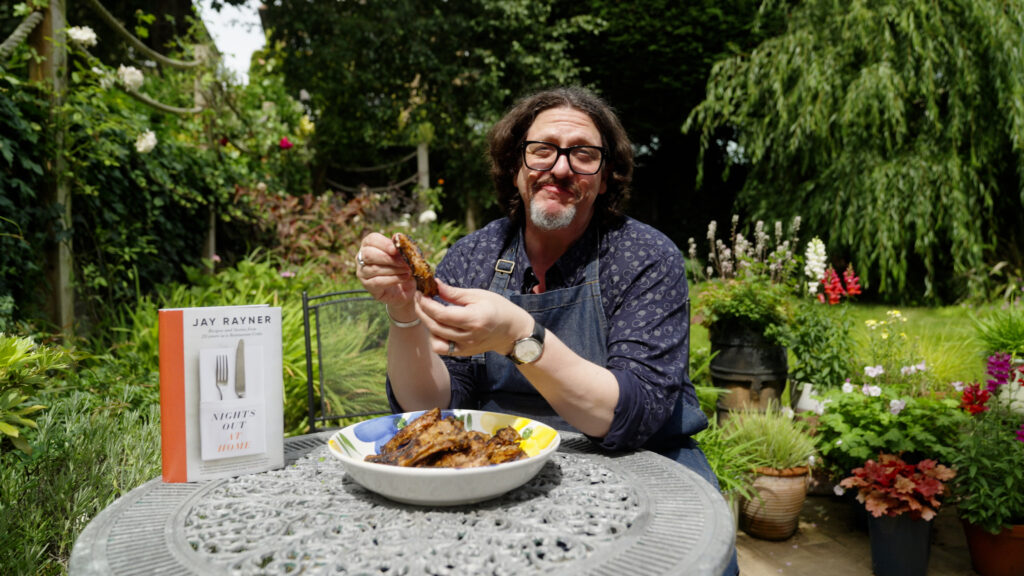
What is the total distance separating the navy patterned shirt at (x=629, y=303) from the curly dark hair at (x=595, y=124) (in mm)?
86

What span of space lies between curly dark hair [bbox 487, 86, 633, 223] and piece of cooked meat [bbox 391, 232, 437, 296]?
727mm

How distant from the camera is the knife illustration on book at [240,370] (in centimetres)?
97

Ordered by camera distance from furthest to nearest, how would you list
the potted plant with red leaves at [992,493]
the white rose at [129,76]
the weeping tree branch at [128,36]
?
the white rose at [129,76], the weeping tree branch at [128,36], the potted plant with red leaves at [992,493]

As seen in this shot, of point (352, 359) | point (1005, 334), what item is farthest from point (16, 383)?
point (1005, 334)

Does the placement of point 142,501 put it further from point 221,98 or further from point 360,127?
point 360,127

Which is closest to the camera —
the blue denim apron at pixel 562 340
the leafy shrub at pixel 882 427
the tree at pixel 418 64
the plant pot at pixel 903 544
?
the blue denim apron at pixel 562 340

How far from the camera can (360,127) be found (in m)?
8.95

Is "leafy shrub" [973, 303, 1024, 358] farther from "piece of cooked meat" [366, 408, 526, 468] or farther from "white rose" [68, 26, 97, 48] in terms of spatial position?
"white rose" [68, 26, 97, 48]

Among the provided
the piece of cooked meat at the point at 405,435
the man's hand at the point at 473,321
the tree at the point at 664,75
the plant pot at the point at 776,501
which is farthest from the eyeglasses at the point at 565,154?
the tree at the point at 664,75

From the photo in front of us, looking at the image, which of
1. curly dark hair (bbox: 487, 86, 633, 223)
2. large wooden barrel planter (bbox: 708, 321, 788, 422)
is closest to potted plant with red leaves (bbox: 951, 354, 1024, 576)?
large wooden barrel planter (bbox: 708, 321, 788, 422)

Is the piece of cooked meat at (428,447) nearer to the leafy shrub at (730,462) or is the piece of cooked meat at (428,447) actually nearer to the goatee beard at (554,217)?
the goatee beard at (554,217)

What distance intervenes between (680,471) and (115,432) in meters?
1.71

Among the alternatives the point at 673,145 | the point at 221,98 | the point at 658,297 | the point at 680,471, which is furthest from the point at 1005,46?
the point at 673,145

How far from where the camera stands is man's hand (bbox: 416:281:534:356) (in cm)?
100
